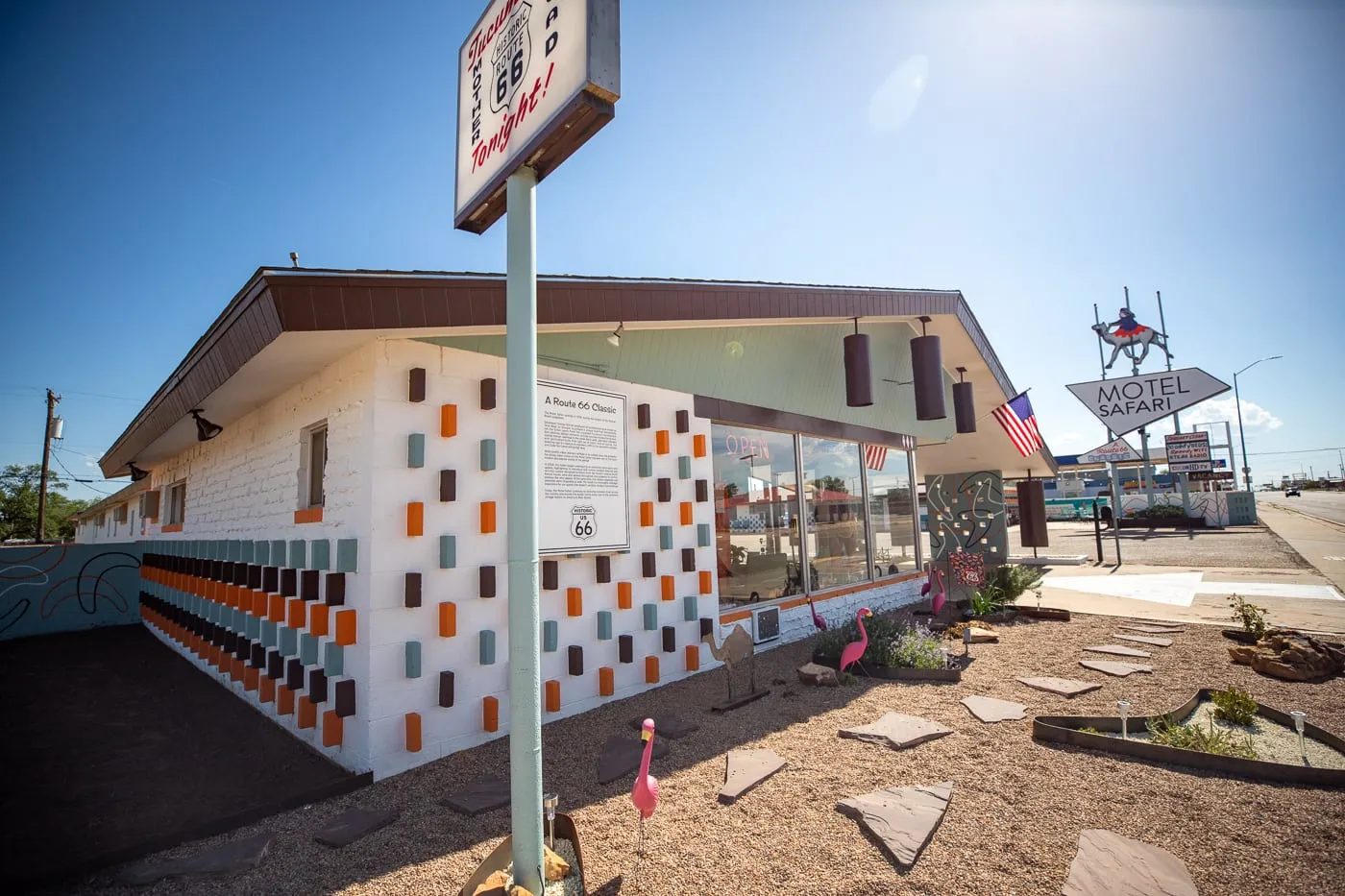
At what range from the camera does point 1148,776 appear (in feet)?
11.7

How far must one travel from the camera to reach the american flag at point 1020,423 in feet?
33.8

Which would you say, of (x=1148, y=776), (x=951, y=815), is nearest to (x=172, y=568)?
(x=951, y=815)

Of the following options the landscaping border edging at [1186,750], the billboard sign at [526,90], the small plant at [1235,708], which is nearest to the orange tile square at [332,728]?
the billboard sign at [526,90]

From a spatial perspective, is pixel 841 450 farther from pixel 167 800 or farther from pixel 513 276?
pixel 167 800

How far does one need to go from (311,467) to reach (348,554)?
5.36 ft

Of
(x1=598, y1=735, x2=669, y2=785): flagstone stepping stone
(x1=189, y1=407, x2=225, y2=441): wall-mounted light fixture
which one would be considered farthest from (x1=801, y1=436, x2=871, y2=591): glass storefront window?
(x1=189, y1=407, x2=225, y2=441): wall-mounted light fixture

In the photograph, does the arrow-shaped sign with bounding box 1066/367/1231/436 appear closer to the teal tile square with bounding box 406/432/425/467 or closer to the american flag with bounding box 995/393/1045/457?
the american flag with bounding box 995/393/1045/457

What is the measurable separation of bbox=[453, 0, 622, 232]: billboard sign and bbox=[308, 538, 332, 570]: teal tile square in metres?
2.71

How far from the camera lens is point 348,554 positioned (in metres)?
4.15

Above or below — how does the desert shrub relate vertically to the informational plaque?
below

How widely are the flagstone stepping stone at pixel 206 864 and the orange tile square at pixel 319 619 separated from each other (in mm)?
1454

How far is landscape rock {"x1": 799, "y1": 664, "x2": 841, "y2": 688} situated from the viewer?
5.73m

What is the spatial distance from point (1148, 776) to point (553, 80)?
4733 mm

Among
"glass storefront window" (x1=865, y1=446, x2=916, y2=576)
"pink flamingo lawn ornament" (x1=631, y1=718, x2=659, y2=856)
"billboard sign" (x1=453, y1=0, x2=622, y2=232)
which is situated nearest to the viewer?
"billboard sign" (x1=453, y1=0, x2=622, y2=232)
